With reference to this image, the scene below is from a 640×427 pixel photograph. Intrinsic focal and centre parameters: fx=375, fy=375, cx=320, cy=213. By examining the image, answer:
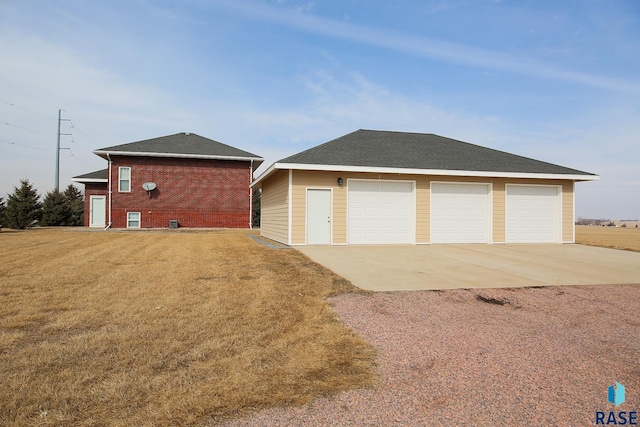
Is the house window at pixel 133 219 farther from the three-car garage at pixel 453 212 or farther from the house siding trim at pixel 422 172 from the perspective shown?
the three-car garage at pixel 453 212

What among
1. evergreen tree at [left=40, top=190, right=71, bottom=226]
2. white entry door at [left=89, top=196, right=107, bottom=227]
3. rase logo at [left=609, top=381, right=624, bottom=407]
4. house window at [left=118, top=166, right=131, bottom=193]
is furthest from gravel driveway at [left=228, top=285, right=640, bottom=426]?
evergreen tree at [left=40, top=190, right=71, bottom=226]

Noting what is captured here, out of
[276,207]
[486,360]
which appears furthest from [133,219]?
[486,360]

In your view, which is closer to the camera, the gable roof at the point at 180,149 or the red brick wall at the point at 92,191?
the gable roof at the point at 180,149

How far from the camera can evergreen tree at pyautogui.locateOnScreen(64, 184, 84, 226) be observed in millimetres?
31156

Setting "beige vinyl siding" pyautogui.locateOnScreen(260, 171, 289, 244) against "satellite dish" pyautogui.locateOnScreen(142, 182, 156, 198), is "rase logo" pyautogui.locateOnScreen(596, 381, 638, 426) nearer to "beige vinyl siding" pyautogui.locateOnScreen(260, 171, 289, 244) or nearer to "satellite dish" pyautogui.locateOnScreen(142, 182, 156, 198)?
"beige vinyl siding" pyautogui.locateOnScreen(260, 171, 289, 244)

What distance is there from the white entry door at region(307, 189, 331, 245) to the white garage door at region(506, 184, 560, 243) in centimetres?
723

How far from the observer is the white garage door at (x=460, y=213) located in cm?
1429

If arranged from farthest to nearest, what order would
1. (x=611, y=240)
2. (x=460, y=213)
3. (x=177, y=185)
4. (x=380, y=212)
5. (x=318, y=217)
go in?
(x=177, y=185), (x=611, y=240), (x=460, y=213), (x=380, y=212), (x=318, y=217)

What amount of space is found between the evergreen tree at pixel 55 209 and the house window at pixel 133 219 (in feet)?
37.8

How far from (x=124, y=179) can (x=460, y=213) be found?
19.4m

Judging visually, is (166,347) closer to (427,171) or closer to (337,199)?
(337,199)

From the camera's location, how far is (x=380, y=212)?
13.9 meters

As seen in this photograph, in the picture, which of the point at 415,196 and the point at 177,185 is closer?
the point at 415,196

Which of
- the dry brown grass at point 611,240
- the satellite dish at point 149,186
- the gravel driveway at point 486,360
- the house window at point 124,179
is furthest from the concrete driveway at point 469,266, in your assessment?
the house window at point 124,179
